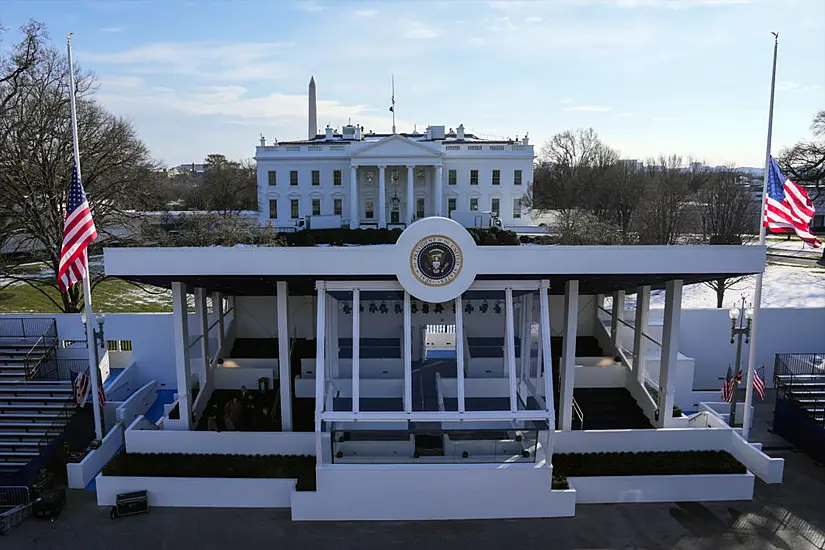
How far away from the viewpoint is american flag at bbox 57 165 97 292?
13.7 meters

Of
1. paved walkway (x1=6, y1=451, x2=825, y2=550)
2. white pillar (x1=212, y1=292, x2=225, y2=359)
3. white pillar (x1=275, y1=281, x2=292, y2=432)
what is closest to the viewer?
paved walkway (x1=6, y1=451, x2=825, y2=550)

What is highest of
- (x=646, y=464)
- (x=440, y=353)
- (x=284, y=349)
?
(x=284, y=349)

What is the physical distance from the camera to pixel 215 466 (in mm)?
13305

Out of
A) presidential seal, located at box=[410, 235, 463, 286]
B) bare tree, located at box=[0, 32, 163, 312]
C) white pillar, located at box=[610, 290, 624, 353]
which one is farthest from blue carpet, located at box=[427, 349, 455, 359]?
bare tree, located at box=[0, 32, 163, 312]

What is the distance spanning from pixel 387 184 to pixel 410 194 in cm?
383

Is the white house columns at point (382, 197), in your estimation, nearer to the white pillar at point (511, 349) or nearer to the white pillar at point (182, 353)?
the white pillar at point (182, 353)

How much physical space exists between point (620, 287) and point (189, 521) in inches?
536

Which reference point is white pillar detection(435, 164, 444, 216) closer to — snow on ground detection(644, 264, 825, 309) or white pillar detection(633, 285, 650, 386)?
snow on ground detection(644, 264, 825, 309)

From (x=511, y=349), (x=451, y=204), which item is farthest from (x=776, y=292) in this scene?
(x=511, y=349)

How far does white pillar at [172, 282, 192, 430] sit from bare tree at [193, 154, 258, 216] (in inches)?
1686

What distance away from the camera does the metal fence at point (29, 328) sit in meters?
20.0

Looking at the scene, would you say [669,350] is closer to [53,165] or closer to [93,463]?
[93,463]

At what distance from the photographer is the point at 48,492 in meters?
12.7

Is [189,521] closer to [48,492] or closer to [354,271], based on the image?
[48,492]
